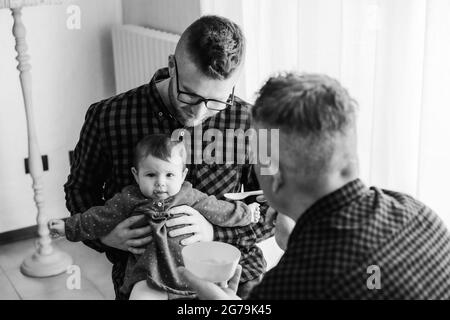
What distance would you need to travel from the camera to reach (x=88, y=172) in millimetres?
1817

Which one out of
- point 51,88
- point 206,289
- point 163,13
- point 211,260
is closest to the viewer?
point 206,289

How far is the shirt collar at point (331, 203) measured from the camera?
3.71 feet

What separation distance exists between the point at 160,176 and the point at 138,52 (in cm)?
155

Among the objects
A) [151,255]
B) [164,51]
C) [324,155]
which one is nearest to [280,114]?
[324,155]

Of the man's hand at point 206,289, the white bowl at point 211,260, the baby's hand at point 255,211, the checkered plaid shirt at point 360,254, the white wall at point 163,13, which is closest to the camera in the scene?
the checkered plaid shirt at point 360,254

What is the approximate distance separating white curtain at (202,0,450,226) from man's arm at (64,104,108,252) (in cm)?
68

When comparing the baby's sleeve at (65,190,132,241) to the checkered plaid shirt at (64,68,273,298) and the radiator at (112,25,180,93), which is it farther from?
the radiator at (112,25,180,93)

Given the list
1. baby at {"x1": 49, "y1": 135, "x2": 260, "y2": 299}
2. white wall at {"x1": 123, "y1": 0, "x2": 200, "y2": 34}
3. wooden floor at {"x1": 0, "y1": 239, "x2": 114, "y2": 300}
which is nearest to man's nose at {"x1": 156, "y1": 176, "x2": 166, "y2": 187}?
baby at {"x1": 49, "y1": 135, "x2": 260, "y2": 299}

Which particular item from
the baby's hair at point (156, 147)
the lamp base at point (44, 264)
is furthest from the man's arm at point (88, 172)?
the lamp base at point (44, 264)

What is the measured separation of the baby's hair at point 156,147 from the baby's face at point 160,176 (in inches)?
0.4

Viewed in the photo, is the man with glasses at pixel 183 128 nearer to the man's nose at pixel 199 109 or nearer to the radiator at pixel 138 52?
the man's nose at pixel 199 109

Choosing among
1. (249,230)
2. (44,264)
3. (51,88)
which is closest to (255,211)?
(249,230)

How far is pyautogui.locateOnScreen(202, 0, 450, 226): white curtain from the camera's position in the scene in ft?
5.27

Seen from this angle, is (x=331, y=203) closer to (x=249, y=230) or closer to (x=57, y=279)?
(x=249, y=230)
